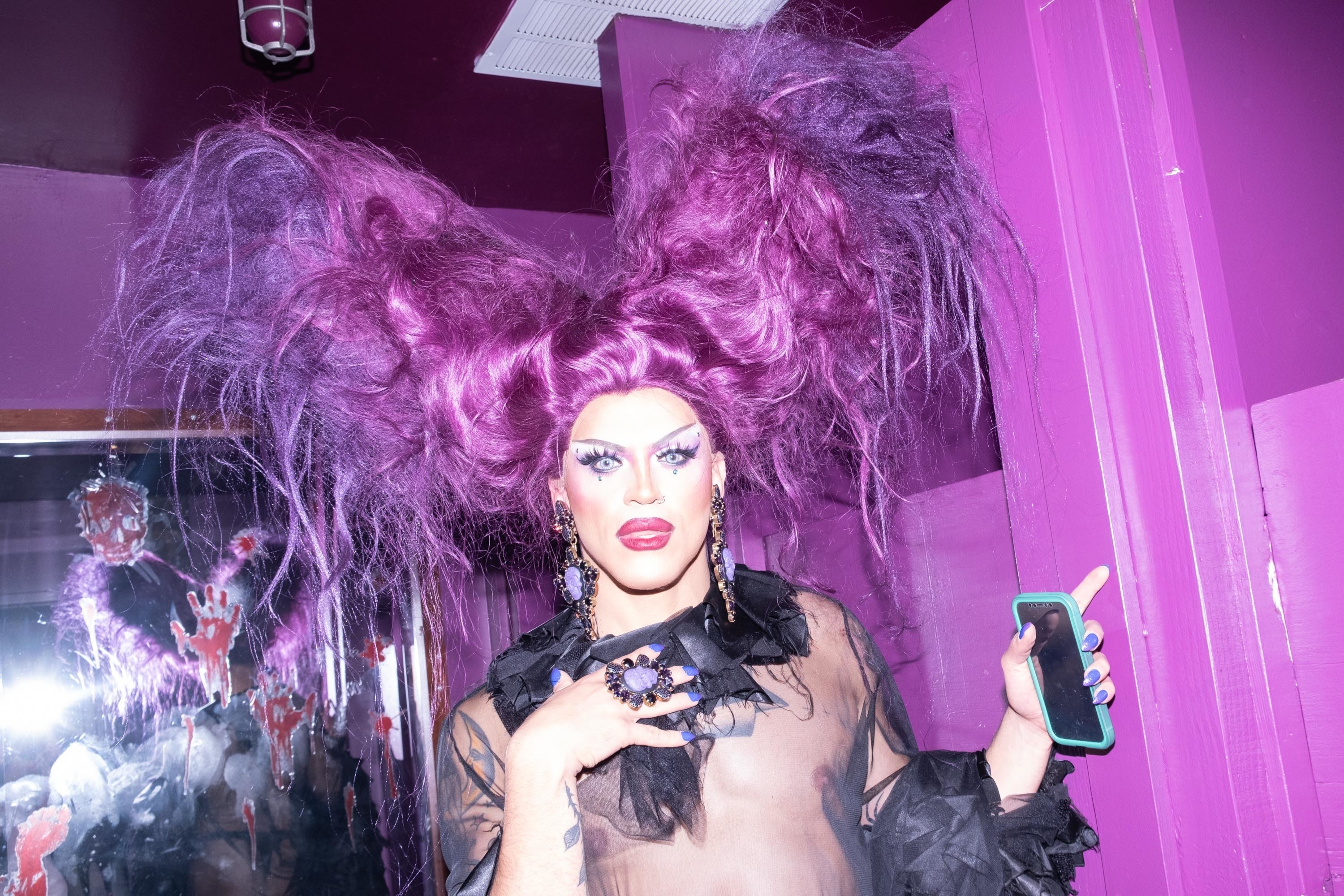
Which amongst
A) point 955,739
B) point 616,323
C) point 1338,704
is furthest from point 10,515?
point 1338,704

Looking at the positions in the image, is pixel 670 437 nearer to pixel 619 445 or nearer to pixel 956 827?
pixel 619 445

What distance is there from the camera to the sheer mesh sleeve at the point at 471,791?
137 centimetres

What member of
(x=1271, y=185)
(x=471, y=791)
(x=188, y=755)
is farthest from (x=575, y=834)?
(x=188, y=755)

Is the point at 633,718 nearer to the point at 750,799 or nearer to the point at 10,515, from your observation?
the point at 750,799

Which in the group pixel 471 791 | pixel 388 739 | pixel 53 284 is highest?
pixel 53 284

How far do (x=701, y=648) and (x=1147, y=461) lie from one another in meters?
0.66

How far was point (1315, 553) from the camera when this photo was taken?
1234 mm

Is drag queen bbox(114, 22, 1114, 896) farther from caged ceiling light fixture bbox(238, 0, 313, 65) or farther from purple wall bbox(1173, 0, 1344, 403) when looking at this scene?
caged ceiling light fixture bbox(238, 0, 313, 65)

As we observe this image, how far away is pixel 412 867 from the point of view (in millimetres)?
2934

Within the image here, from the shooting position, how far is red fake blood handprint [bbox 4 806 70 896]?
Result: 7.70 ft

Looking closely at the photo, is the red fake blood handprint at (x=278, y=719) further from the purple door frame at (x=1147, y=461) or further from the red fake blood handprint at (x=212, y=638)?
the purple door frame at (x=1147, y=461)

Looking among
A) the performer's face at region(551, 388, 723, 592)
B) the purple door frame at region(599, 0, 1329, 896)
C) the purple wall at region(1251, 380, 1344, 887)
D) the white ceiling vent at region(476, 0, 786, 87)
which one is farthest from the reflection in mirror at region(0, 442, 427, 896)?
the purple wall at region(1251, 380, 1344, 887)

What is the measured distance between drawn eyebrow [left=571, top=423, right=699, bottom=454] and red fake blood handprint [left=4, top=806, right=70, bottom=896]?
1898 mm

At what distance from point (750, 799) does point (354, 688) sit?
6.13ft
